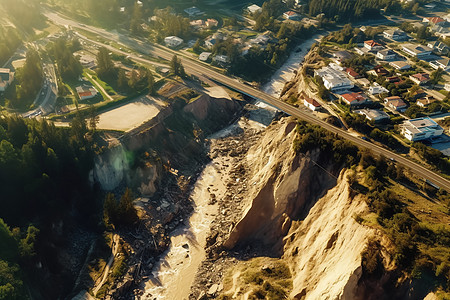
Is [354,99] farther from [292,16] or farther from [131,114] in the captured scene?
[292,16]

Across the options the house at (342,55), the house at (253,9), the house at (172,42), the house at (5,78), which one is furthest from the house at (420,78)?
the house at (5,78)

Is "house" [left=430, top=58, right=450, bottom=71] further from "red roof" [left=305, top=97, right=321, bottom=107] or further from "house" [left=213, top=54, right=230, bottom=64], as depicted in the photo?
"house" [left=213, top=54, right=230, bottom=64]

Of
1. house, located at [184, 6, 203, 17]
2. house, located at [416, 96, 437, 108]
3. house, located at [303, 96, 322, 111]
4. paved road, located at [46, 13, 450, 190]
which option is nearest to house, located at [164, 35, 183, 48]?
paved road, located at [46, 13, 450, 190]

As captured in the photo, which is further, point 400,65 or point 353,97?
point 400,65

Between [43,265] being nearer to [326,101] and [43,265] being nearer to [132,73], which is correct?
[132,73]

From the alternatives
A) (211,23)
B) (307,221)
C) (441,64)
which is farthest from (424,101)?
(211,23)

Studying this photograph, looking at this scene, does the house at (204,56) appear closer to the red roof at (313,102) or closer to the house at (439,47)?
the red roof at (313,102)
